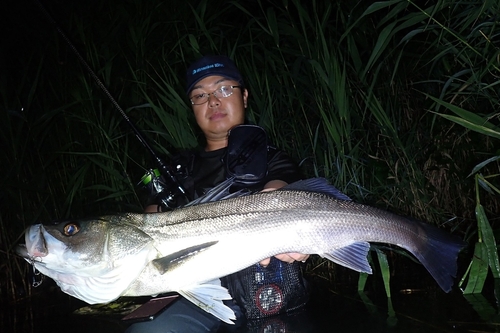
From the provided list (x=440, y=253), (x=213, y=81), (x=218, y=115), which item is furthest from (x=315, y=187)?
(x=213, y=81)

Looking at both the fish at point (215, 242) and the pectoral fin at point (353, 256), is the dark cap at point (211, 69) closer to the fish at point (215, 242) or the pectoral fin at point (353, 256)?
the fish at point (215, 242)

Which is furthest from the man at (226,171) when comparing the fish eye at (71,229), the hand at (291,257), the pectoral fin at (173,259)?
the fish eye at (71,229)

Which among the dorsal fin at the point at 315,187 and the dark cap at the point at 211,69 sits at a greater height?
the dark cap at the point at 211,69

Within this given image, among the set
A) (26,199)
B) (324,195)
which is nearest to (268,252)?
(324,195)

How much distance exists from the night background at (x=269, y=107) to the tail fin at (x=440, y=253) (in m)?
0.80

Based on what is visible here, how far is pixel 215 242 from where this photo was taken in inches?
95.7

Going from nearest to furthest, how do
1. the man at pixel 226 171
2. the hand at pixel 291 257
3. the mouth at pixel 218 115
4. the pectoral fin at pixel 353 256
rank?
the pectoral fin at pixel 353 256 → the hand at pixel 291 257 → the man at pixel 226 171 → the mouth at pixel 218 115

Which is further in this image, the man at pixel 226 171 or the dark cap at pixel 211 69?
the dark cap at pixel 211 69

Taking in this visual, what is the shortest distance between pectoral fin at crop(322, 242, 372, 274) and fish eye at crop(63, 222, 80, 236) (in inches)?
46.4

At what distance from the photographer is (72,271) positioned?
7.72ft

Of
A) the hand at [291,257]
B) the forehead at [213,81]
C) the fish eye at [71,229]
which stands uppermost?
the forehead at [213,81]

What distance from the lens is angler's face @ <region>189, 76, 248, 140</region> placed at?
358 cm

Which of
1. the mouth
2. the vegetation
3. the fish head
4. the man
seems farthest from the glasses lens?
the fish head

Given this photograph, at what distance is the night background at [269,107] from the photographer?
3.72 m
